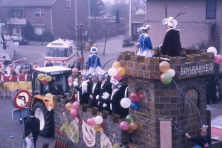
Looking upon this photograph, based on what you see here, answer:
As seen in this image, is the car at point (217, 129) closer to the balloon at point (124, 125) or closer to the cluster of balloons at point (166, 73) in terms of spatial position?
the balloon at point (124, 125)

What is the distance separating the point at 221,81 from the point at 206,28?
28.6ft

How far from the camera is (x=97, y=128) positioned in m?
10.4

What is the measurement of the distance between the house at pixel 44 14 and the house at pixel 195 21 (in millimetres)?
23466

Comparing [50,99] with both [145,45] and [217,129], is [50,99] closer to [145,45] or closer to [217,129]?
[145,45]

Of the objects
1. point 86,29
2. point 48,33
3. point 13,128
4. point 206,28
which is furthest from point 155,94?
point 48,33

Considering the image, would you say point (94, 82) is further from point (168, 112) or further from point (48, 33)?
point (48, 33)

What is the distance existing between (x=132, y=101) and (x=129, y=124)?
58 centimetres

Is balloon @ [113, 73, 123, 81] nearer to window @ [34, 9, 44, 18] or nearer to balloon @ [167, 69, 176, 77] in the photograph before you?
balloon @ [167, 69, 176, 77]

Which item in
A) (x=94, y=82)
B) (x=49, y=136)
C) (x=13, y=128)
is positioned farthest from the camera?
(x=13, y=128)

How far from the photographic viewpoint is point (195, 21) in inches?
1118

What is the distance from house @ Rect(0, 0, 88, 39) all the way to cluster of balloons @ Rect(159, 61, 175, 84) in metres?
45.2

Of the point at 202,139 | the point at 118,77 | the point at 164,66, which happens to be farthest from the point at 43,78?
the point at 202,139

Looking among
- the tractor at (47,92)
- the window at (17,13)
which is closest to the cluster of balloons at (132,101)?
the tractor at (47,92)

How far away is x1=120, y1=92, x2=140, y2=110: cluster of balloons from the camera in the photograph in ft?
30.0
